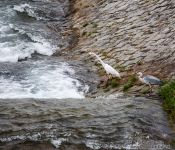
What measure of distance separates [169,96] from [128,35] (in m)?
5.16

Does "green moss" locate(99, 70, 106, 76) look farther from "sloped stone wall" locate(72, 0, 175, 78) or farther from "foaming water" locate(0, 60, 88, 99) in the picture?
"foaming water" locate(0, 60, 88, 99)

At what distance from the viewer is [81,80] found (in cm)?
1270

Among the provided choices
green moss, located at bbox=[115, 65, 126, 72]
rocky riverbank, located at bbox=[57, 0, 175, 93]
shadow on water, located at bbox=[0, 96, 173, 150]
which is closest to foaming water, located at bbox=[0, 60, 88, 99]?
rocky riverbank, located at bbox=[57, 0, 175, 93]

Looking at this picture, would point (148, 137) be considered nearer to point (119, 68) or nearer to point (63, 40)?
point (119, 68)

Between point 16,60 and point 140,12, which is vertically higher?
point 140,12

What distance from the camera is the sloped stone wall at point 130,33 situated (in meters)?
12.5

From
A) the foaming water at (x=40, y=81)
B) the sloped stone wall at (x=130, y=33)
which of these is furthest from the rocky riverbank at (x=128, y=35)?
the foaming water at (x=40, y=81)

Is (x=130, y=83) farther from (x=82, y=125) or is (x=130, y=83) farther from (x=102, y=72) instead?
(x=82, y=125)

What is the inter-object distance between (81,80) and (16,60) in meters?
2.88

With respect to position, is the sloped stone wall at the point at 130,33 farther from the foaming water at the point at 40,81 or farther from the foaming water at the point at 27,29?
the foaming water at the point at 40,81

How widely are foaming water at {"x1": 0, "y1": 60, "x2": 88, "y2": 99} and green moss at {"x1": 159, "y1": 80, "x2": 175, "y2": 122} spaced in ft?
7.90

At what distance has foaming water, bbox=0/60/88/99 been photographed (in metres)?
11.8

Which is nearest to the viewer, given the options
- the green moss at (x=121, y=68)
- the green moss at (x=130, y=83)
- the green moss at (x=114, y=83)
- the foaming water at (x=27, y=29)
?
the green moss at (x=130, y=83)

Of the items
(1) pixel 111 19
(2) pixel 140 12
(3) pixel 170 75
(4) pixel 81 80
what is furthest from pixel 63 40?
(3) pixel 170 75
